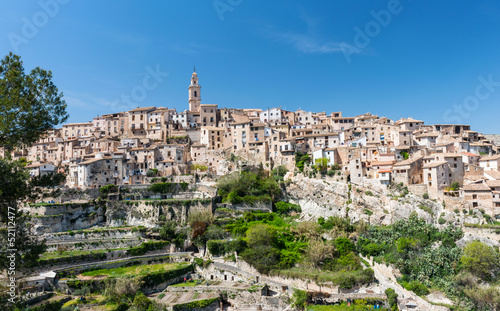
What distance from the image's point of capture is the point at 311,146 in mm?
54219

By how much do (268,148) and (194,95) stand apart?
2813 centimetres

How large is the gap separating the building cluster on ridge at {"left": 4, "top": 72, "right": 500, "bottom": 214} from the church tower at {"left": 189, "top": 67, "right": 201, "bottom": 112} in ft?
0.71

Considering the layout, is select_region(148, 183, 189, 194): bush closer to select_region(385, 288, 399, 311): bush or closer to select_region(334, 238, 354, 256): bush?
select_region(334, 238, 354, 256): bush

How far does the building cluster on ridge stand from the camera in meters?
39.8

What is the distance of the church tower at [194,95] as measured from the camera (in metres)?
76.6

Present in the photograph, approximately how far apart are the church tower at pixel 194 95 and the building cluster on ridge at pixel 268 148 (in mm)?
215

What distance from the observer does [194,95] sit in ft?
253

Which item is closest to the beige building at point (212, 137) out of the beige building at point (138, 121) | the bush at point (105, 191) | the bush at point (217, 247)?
the beige building at point (138, 121)

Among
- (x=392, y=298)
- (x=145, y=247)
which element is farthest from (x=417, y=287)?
(x=145, y=247)

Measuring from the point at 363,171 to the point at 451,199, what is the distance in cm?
1015

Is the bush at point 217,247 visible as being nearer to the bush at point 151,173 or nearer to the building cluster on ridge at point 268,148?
the building cluster on ridge at point 268,148

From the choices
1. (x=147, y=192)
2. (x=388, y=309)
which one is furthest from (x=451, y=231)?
(x=147, y=192)

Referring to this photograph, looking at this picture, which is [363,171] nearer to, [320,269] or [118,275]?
[320,269]

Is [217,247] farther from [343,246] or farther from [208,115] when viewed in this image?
[208,115]
